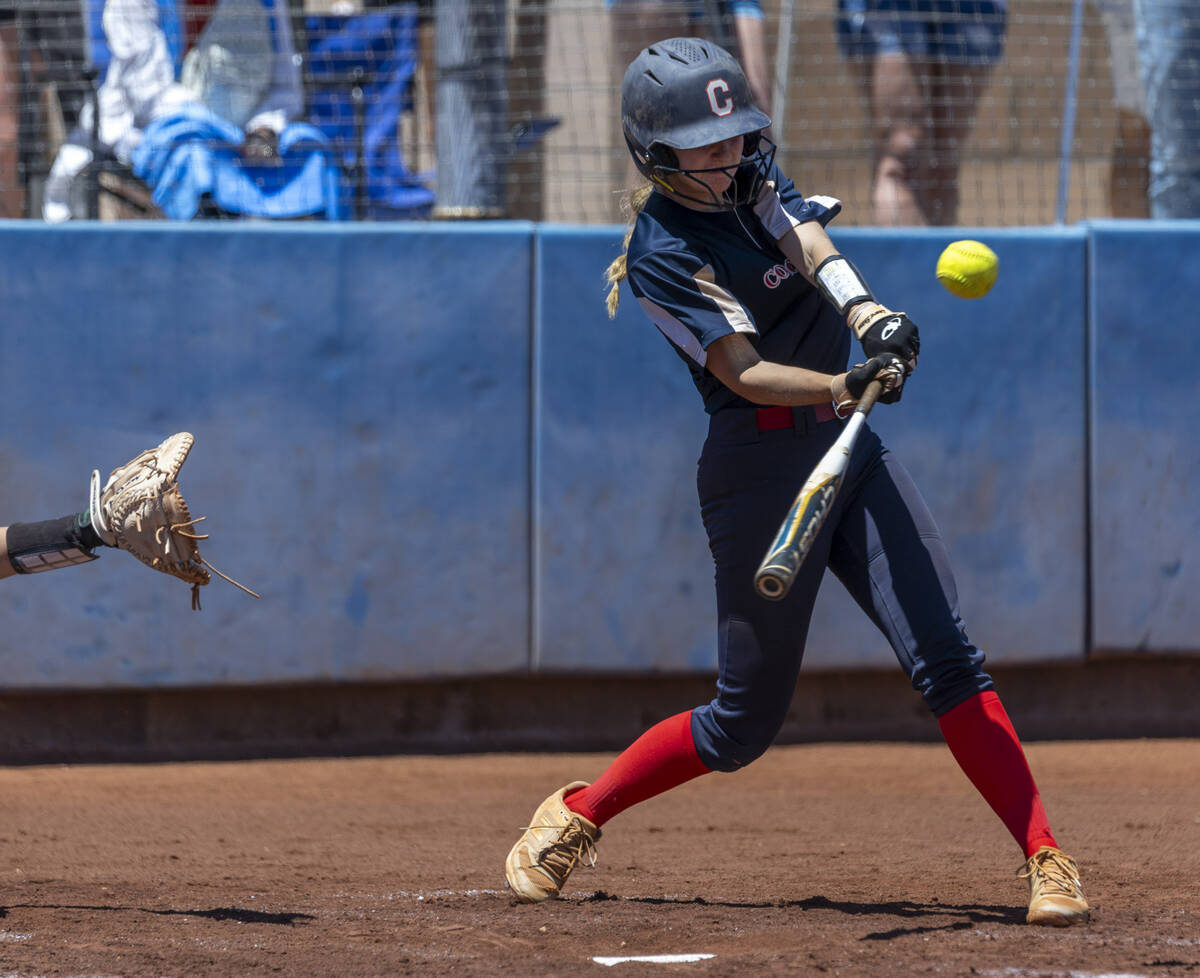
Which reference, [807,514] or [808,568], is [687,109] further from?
[808,568]

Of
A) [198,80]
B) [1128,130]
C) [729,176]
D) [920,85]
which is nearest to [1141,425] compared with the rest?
[1128,130]

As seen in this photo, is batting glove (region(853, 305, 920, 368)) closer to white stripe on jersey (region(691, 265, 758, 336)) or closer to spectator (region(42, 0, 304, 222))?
white stripe on jersey (region(691, 265, 758, 336))

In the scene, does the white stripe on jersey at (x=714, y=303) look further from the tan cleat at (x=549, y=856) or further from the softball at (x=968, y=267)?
the tan cleat at (x=549, y=856)

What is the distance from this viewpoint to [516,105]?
20.8 feet

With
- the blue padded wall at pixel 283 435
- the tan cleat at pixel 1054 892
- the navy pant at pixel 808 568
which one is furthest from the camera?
the blue padded wall at pixel 283 435

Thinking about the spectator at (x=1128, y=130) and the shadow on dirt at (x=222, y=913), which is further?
the spectator at (x=1128, y=130)

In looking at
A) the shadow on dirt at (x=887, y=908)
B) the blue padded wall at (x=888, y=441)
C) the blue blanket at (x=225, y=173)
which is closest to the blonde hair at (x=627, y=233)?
the shadow on dirt at (x=887, y=908)

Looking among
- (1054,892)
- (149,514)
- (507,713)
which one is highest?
(149,514)

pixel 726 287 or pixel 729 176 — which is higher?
pixel 729 176

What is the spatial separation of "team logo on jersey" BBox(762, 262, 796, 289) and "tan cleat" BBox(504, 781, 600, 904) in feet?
4.46

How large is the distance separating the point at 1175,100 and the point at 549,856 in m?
4.27

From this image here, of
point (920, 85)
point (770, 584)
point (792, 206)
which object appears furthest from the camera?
point (920, 85)

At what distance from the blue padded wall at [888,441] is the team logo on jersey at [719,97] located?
2.33 meters

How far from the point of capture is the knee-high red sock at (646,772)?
3.49m
